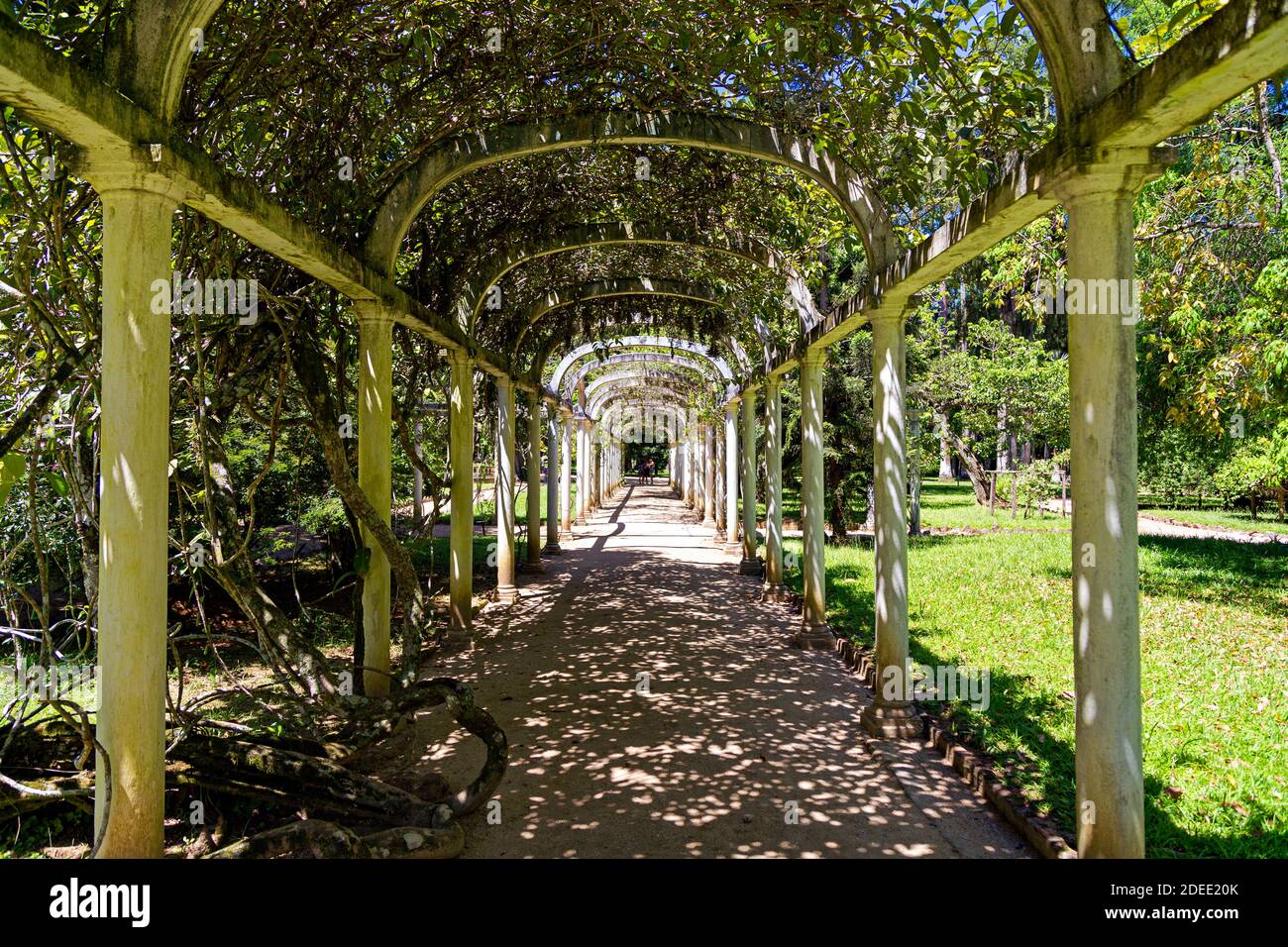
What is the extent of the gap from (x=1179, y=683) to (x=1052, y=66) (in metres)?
5.43

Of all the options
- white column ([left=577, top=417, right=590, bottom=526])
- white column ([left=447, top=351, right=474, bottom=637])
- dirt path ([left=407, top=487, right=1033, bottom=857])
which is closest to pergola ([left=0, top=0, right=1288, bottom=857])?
dirt path ([left=407, top=487, right=1033, bottom=857])

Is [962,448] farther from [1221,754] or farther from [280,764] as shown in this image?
[280,764]

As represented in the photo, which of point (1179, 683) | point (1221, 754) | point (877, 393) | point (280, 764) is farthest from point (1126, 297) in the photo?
point (1179, 683)

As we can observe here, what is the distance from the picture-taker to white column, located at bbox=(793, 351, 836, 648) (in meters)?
7.80

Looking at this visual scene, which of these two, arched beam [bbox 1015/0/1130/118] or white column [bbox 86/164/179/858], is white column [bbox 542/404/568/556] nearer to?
white column [bbox 86/164/179/858]

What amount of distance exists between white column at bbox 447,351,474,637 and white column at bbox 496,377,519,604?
83.4 inches

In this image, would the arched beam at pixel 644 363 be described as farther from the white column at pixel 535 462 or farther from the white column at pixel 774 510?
the white column at pixel 774 510

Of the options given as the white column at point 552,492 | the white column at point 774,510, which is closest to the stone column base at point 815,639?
the white column at point 774,510

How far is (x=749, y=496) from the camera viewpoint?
12.9 meters

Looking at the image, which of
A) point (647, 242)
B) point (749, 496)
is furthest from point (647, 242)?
point (749, 496)

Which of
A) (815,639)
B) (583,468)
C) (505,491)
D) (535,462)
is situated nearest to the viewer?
(815,639)

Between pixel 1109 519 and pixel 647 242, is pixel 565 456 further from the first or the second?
pixel 1109 519

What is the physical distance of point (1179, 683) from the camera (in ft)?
20.3

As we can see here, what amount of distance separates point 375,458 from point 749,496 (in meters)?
8.27
